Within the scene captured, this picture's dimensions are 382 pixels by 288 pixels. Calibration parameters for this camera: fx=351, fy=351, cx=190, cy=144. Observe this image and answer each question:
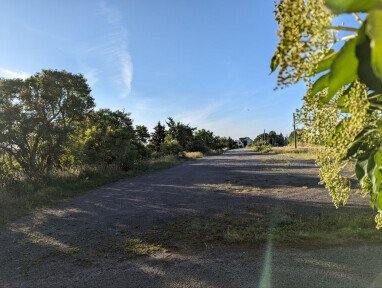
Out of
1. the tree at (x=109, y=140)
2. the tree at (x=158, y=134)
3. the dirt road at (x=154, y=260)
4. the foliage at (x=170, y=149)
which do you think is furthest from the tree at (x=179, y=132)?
the dirt road at (x=154, y=260)

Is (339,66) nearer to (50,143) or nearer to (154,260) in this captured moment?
(154,260)

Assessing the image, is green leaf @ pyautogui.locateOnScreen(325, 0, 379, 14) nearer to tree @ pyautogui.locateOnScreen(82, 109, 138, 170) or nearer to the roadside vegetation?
the roadside vegetation

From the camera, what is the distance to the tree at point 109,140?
19750 millimetres

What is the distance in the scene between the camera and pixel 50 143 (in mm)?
15961

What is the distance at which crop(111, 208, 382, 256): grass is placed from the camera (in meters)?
5.70

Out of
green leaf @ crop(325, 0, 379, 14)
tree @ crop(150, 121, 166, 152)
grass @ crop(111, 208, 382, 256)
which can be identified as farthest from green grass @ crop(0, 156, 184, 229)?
tree @ crop(150, 121, 166, 152)

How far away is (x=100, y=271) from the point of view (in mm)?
5082

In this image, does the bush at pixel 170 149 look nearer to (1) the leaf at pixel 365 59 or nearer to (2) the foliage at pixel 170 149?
(2) the foliage at pixel 170 149

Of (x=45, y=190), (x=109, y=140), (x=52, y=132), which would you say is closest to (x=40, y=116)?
(x=52, y=132)

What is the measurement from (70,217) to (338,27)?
30.5 feet

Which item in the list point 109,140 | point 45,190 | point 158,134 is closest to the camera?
point 45,190

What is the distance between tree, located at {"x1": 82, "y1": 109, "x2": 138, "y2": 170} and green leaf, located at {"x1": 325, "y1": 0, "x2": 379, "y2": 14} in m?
19.1

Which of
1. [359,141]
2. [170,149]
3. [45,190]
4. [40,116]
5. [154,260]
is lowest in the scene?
[154,260]

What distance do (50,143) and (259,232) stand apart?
12406 mm
